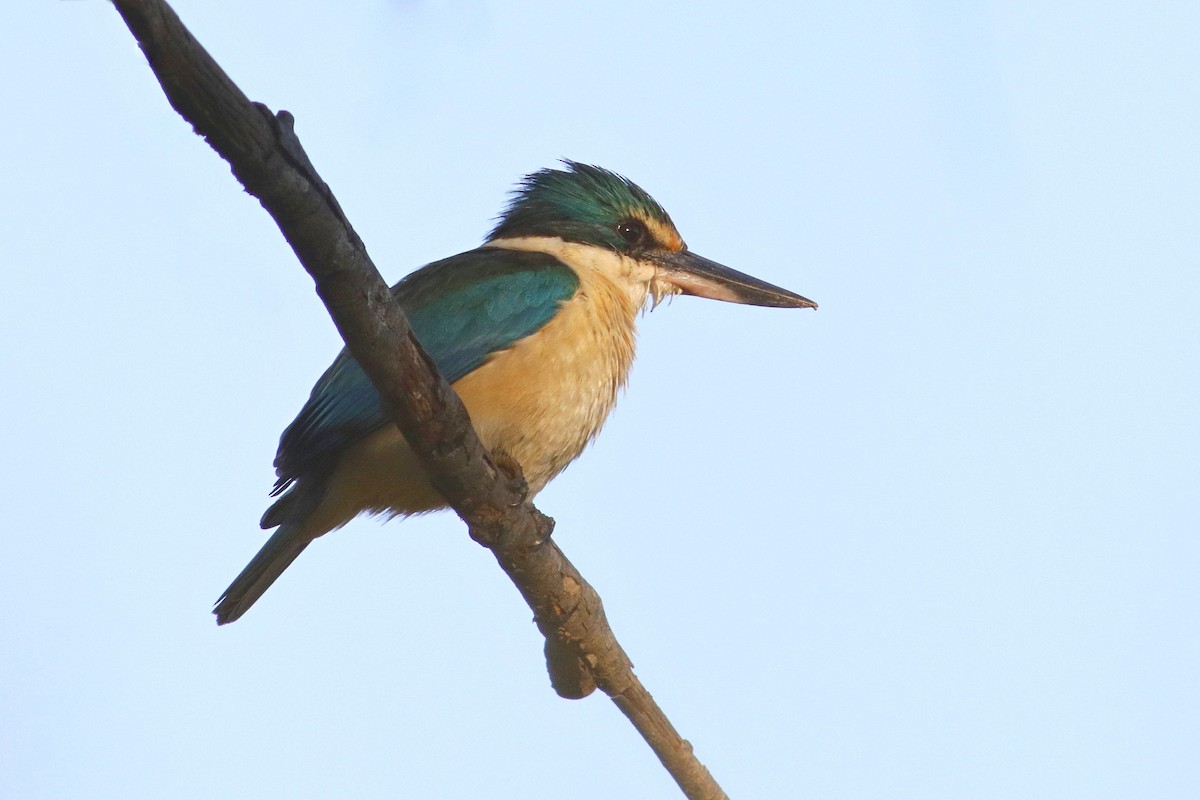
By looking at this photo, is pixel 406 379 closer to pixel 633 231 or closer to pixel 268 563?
pixel 268 563

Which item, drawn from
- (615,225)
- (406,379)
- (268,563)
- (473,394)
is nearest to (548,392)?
(473,394)

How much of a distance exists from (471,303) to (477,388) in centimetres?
31

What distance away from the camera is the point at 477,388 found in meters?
3.71

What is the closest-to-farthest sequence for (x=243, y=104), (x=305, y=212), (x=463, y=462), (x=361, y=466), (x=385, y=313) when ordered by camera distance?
(x=243, y=104) → (x=305, y=212) → (x=385, y=313) → (x=463, y=462) → (x=361, y=466)

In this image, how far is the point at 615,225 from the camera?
15.9 ft

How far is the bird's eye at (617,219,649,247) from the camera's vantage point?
4.85 m

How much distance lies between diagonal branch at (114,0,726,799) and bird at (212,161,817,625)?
447 millimetres

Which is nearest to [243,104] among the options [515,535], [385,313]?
[385,313]

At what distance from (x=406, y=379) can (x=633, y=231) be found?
8.42 feet

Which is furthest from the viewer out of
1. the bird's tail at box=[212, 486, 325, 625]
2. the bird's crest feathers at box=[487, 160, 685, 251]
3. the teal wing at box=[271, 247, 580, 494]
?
the bird's crest feathers at box=[487, 160, 685, 251]

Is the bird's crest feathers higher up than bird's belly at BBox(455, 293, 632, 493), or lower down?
higher up

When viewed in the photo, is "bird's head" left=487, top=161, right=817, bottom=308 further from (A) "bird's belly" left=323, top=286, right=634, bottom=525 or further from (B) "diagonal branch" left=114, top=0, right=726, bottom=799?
(B) "diagonal branch" left=114, top=0, right=726, bottom=799

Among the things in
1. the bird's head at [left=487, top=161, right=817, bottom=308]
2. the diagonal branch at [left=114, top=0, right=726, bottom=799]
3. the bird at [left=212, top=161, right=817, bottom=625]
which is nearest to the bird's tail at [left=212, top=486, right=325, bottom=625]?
the bird at [left=212, top=161, right=817, bottom=625]

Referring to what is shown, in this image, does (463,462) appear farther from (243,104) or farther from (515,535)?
(243,104)
